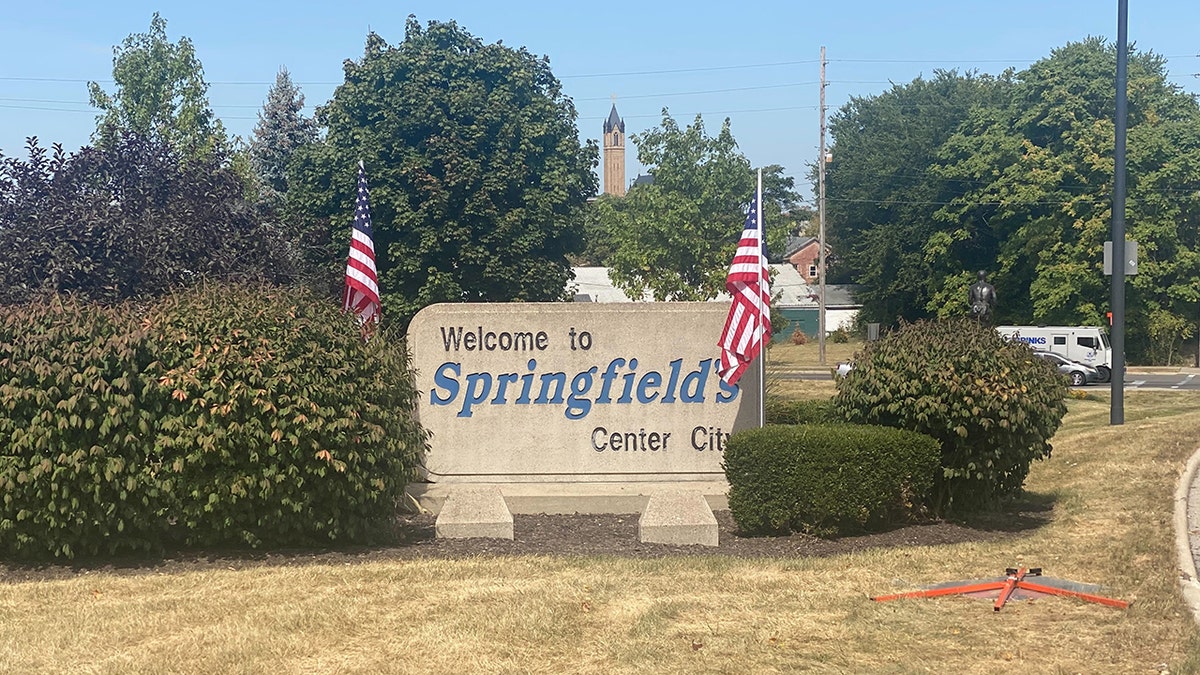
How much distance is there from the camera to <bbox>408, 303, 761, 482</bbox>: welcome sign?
42.9ft

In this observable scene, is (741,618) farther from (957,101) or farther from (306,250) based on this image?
(957,101)

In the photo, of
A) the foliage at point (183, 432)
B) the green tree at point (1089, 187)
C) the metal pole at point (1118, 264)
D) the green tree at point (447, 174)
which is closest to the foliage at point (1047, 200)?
the green tree at point (1089, 187)

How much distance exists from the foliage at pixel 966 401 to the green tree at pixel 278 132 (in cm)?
4563

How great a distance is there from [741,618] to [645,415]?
5.91 metres

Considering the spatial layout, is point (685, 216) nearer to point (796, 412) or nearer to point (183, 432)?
point (796, 412)

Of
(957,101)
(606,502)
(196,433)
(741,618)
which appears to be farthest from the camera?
(957,101)

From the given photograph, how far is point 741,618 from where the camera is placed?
24.0 ft

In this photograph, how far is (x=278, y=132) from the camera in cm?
5647

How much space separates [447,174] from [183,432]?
1883 centimetres

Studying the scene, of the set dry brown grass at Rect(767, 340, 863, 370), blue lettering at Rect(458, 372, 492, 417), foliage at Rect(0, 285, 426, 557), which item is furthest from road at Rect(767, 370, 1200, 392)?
foliage at Rect(0, 285, 426, 557)

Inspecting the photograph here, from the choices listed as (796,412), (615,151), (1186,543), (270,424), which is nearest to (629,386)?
(796,412)

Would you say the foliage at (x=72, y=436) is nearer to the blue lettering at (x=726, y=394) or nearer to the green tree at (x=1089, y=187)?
the blue lettering at (x=726, y=394)

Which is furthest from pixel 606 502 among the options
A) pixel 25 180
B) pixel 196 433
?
pixel 25 180

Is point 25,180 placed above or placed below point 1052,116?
below
